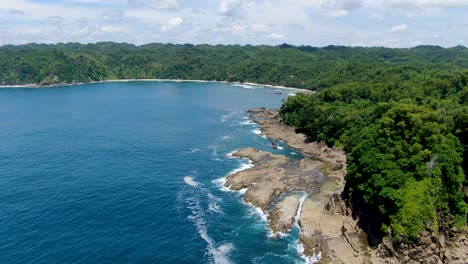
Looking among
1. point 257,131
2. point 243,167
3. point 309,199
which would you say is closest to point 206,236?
point 309,199

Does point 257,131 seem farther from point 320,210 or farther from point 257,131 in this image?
point 320,210

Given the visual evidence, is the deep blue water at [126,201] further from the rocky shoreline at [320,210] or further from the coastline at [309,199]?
the rocky shoreline at [320,210]

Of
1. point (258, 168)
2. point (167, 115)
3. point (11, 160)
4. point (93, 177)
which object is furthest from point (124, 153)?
point (167, 115)

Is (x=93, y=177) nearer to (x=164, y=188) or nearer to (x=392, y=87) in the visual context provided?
(x=164, y=188)

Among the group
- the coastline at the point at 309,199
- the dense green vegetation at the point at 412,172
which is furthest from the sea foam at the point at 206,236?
the dense green vegetation at the point at 412,172

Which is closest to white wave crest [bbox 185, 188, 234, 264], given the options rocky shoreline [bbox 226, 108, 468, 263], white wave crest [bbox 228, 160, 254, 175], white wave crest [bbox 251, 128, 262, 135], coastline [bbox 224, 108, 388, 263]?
rocky shoreline [bbox 226, 108, 468, 263]

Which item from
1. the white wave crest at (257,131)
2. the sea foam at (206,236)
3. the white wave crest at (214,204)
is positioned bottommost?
the sea foam at (206,236)

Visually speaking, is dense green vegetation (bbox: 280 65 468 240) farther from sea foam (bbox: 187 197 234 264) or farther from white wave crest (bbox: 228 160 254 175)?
white wave crest (bbox: 228 160 254 175)
